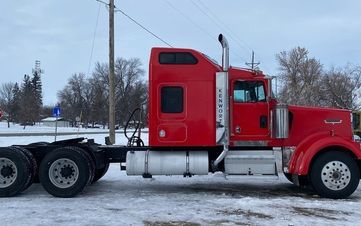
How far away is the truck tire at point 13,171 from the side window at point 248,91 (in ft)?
16.3

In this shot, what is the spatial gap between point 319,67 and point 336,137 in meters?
68.5

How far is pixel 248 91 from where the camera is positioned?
37.3 ft

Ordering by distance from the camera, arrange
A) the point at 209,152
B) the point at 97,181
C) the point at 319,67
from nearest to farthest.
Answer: the point at 209,152 < the point at 97,181 < the point at 319,67

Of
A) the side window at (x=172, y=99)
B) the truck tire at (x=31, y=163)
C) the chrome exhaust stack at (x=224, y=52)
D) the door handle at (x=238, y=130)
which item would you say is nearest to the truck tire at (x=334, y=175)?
the door handle at (x=238, y=130)

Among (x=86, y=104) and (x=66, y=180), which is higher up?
(x=86, y=104)

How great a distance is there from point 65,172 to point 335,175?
19.4 feet

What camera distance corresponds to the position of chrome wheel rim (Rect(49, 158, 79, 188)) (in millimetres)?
10695

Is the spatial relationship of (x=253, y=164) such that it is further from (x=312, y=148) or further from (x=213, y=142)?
(x=312, y=148)

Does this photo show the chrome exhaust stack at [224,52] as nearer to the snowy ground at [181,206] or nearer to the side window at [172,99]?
the side window at [172,99]

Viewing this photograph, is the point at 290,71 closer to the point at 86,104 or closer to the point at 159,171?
the point at 86,104

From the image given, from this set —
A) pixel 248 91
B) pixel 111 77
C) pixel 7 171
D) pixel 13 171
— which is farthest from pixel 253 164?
pixel 111 77

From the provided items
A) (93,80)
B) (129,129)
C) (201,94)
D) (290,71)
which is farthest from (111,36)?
(93,80)

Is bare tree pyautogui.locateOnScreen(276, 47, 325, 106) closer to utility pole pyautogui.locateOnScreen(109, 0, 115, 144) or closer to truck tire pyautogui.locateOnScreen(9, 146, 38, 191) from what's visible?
utility pole pyautogui.locateOnScreen(109, 0, 115, 144)

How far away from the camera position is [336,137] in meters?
10.7
